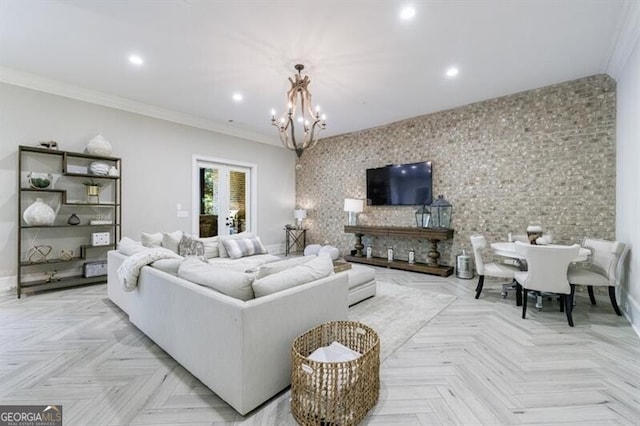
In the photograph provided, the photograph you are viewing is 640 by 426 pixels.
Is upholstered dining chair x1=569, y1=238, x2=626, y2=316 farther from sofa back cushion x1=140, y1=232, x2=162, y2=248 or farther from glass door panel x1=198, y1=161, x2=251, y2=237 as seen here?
glass door panel x1=198, y1=161, x2=251, y2=237

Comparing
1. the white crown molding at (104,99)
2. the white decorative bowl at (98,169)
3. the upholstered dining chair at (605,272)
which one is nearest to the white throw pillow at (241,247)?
the white decorative bowl at (98,169)

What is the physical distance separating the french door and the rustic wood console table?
2.64 metres

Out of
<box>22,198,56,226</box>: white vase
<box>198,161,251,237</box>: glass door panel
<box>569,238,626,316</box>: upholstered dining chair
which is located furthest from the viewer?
<box>198,161,251,237</box>: glass door panel

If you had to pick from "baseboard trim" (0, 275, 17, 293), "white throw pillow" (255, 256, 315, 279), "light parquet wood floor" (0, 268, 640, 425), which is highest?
"white throw pillow" (255, 256, 315, 279)

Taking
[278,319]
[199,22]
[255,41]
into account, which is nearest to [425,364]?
[278,319]

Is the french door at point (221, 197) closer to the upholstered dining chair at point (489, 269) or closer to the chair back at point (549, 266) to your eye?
the upholstered dining chair at point (489, 269)

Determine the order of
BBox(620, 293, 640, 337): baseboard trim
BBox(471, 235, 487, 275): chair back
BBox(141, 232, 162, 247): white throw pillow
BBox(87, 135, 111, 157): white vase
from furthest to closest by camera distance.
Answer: BBox(87, 135, 111, 157): white vase, BBox(141, 232, 162, 247): white throw pillow, BBox(471, 235, 487, 275): chair back, BBox(620, 293, 640, 337): baseboard trim

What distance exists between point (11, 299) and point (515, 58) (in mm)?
6999

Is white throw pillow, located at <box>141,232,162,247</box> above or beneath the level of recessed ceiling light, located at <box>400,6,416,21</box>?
beneath

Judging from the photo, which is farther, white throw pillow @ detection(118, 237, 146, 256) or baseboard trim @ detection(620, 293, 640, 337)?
white throw pillow @ detection(118, 237, 146, 256)

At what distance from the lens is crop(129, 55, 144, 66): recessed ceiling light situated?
3.33m

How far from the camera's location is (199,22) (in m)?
2.70

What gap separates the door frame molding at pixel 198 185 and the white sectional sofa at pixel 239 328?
3660mm

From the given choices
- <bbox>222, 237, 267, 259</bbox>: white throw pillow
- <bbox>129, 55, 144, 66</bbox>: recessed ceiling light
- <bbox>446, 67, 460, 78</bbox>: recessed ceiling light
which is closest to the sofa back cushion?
<bbox>222, 237, 267, 259</bbox>: white throw pillow
